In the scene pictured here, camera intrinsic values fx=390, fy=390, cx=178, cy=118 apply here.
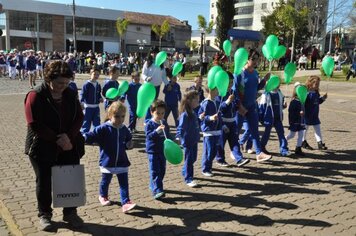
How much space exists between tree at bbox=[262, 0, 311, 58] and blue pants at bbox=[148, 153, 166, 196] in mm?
25378

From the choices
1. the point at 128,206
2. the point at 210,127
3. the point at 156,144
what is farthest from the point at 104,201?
the point at 210,127

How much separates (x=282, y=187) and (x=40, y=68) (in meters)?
23.3

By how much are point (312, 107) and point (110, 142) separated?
199 inches

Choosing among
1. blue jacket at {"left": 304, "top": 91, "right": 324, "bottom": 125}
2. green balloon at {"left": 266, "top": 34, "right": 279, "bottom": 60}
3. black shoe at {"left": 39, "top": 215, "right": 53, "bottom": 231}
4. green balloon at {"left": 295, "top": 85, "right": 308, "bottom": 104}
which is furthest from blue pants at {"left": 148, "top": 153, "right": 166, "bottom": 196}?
blue jacket at {"left": 304, "top": 91, "right": 324, "bottom": 125}

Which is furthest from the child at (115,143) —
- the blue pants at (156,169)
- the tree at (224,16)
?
the tree at (224,16)

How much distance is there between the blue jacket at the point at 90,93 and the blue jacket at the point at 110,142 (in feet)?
13.5

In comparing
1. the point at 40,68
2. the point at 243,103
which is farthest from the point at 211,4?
the point at 243,103

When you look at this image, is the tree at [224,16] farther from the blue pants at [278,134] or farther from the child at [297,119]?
the blue pants at [278,134]

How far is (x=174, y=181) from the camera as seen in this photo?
627cm

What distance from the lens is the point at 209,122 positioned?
6.34 metres

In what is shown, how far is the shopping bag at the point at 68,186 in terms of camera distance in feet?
13.7

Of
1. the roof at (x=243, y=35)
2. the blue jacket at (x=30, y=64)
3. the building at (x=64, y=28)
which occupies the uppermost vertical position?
the building at (x=64, y=28)

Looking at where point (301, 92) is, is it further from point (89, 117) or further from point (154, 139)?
point (89, 117)

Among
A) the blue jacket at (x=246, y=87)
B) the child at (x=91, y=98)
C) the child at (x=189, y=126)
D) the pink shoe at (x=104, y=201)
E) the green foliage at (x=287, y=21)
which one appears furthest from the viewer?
the green foliage at (x=287, y=21)
